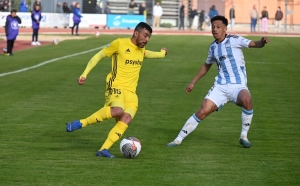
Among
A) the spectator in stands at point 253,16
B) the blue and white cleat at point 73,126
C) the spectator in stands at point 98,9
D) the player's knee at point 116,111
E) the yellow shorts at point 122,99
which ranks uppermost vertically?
the spectator in stands at point 98,9

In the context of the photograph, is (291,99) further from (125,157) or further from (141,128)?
(125,157)

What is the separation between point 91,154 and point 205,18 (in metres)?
56.0

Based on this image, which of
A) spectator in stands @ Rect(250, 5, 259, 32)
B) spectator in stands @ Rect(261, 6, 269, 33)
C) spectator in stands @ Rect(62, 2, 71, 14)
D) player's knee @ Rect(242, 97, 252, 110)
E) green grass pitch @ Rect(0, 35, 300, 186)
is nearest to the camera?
green grass pitch @ Rect(0, 35, 300, 186)

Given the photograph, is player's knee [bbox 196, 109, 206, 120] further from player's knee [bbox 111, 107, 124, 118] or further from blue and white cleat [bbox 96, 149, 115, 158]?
blue and white cleat [bbox 96, 149, 115, 158]

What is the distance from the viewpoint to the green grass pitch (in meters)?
9.05

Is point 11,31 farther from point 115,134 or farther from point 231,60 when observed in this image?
point 115,134

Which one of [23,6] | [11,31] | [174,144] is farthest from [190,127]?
[23,6]

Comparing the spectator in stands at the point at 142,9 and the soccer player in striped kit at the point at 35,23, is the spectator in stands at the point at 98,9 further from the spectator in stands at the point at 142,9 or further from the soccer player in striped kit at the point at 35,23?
the soccer player in striped kit at the point at 35,23

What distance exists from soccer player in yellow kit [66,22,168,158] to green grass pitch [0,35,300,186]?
45 centimetres

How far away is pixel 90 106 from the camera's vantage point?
53.2ft

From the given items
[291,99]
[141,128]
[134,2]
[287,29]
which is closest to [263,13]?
[287,29]

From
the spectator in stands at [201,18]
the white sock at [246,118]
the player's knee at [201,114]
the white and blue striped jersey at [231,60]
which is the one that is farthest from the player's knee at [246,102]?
the spectator in stands at [201,18]

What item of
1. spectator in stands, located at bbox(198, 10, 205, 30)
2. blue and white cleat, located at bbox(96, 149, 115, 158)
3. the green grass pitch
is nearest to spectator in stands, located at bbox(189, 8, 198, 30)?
spectator in stands, located at bbox(198, 10, 205, 30)

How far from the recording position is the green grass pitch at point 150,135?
905 centimetres
